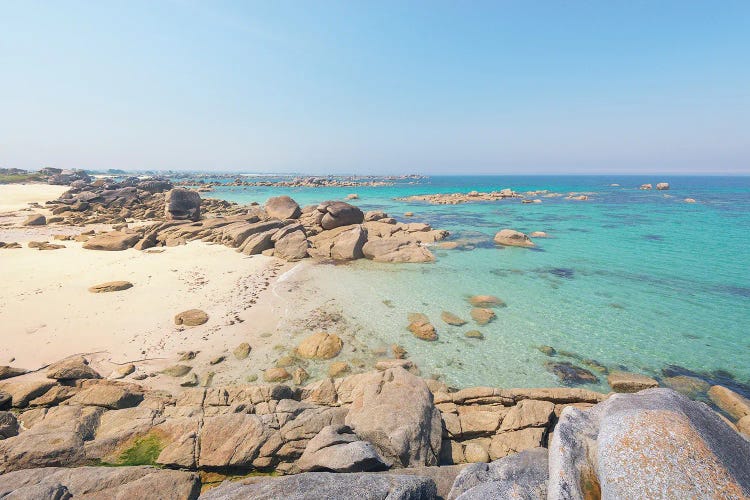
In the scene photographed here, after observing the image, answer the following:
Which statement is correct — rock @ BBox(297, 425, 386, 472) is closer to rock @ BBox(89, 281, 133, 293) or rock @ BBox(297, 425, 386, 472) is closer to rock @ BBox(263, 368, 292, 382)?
rock @ BBox(263, 368, 292, 382)

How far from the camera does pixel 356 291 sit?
16375 millimetres

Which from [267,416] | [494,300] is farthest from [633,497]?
[494,300]

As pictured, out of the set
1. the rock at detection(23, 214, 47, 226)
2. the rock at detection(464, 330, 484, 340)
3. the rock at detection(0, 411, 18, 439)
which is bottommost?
the rock at detection(464, 330, 484, 340)

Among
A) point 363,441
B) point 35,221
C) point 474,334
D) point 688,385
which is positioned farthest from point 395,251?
point 35,221

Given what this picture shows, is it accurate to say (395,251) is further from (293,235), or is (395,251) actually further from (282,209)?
(282,209)

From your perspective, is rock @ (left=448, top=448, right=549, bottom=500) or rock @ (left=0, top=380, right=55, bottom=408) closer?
rock @ (left=448, top=448, right=549, bottom=500)

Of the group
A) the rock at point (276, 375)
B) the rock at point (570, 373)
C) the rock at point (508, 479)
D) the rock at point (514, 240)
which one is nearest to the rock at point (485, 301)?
the rock at point (570, 373)

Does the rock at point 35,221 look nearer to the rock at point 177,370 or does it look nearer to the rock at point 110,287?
the rock at point 110,287

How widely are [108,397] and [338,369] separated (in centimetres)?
580

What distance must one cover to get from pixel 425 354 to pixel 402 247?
12.2m

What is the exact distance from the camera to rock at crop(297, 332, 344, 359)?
Result: 1067 cm

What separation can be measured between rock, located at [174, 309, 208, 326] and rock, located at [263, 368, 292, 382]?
439 centimetres

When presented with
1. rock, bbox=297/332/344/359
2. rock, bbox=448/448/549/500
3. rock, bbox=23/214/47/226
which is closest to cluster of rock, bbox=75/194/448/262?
rock, bbox=297/332/344/359

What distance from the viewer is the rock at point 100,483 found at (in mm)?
4473
